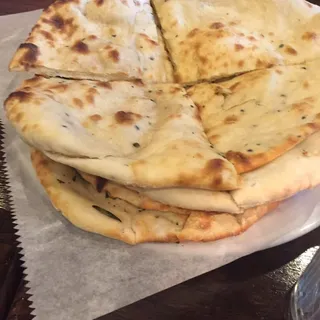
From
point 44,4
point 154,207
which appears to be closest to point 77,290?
point 154,207

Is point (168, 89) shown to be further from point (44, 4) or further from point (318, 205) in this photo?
point (44, 4)

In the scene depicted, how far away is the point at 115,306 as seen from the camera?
114 cm

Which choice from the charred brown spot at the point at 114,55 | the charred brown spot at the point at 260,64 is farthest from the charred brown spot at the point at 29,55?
the charred brown spot at the point at 260,64

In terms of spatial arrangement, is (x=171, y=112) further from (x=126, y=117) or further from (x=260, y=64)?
(x=260, y=64)

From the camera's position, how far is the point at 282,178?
47.9 inches

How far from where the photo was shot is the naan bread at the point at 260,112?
1273mm

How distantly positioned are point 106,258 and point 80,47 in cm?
82

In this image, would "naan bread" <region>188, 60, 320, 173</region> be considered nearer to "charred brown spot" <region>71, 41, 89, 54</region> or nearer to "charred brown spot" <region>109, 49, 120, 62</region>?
"charred brown spot" <region>109, 49, 120, 62</region>

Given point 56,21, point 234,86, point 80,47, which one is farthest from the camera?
point 56,21

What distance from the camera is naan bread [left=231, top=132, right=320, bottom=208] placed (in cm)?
119

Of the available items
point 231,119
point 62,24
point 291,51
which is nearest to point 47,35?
point 62,24

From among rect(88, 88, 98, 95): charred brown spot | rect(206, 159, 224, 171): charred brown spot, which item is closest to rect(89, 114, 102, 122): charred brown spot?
rect(88, 88, 98, 95): charred brown spot

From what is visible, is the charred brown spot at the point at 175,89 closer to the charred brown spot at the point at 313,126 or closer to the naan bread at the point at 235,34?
the naan bread at the point at 235,34

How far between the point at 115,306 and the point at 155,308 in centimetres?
11
